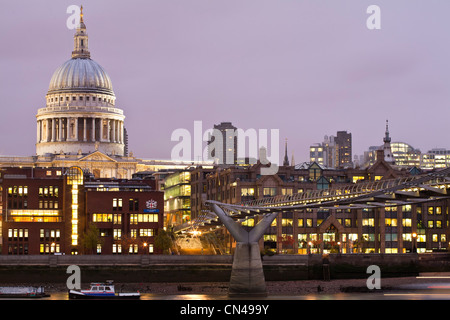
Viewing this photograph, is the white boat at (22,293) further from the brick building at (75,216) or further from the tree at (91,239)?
the brick building at (75,216)

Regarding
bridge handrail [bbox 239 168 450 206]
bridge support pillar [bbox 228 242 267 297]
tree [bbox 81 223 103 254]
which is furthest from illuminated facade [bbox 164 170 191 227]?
bridge support pillar [bbox 228 242 267 297]

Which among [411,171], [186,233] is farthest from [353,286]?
[411,171]

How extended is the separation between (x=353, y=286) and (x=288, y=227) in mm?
31671

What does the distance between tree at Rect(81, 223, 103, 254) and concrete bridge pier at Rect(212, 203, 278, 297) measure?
3086 centimetres

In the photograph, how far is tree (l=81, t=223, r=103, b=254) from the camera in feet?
365

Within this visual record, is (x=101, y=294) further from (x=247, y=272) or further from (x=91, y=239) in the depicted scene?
(x=91, y=239)

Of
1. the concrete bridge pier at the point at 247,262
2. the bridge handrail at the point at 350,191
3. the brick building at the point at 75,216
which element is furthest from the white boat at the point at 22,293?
the brick building at the point at 75,216

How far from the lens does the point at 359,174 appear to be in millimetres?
131375

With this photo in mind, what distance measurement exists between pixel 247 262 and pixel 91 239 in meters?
32.6

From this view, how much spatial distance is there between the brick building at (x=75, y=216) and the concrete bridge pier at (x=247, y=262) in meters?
33.9

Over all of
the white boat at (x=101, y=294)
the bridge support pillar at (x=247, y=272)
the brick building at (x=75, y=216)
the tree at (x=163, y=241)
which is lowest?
the white boat at (x=101, y=294)

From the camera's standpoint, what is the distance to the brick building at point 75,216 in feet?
375

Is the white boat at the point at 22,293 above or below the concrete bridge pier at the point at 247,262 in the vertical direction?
below

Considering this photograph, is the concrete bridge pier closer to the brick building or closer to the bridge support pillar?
the bridge support pillar
